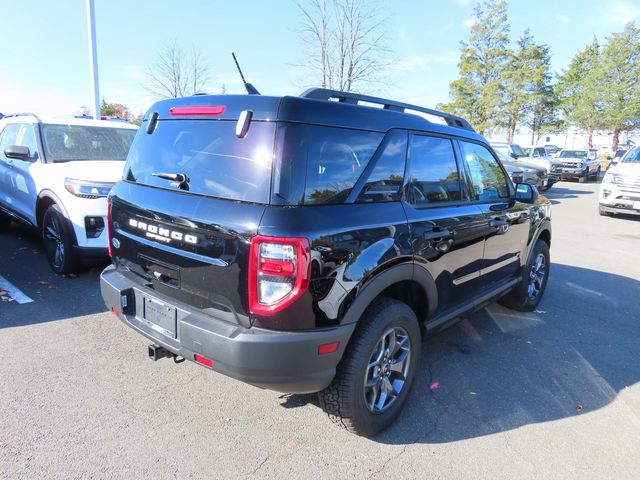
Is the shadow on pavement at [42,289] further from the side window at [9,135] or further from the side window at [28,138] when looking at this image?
the side window at [9,135]

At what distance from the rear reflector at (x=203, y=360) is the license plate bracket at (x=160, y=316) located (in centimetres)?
21

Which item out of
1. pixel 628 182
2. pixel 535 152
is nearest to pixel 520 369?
pixel 628 182

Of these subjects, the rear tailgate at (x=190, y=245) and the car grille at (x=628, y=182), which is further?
the car grille at (x=628, y=182)

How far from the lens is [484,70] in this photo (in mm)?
37719

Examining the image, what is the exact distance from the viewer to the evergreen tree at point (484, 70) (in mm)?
36750

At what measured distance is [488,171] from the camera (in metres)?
3.81

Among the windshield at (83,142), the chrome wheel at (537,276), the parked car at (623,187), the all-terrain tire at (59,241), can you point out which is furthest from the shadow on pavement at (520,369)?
the parked car at (623,187)

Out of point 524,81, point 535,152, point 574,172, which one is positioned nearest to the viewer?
point 535,152

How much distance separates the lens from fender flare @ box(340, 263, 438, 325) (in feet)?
7.46

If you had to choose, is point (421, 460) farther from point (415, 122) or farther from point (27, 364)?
point (27, 364)

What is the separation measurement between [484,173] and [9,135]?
6692 millimetres

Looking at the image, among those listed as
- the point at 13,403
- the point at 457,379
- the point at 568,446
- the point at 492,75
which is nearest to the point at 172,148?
the point at 13,403

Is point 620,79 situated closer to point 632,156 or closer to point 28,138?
point 632,156

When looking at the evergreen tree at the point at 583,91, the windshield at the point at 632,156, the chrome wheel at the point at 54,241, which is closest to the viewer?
the chrome wheel at the point at 54,241
